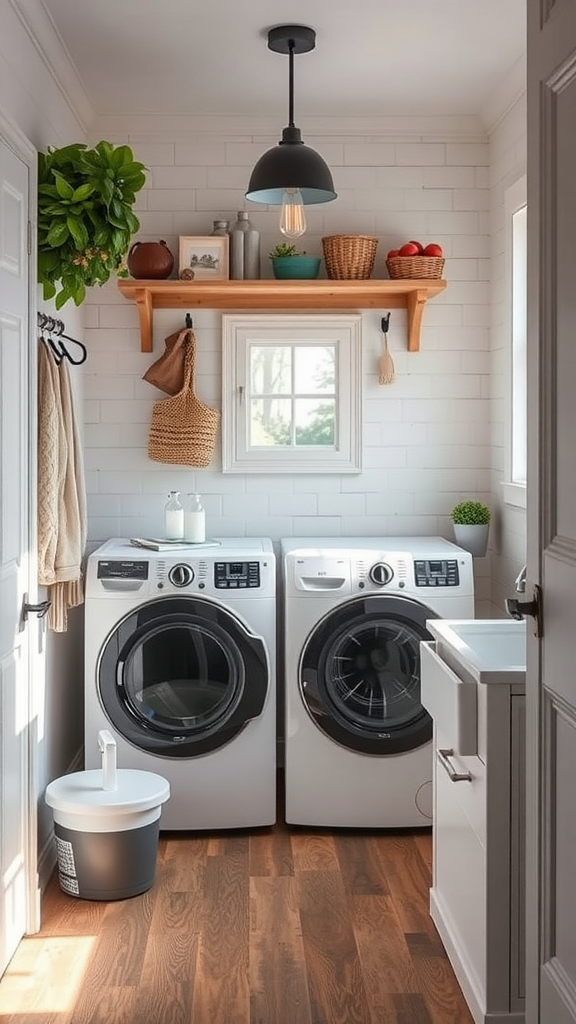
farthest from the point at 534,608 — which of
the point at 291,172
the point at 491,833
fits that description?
the point at 291,172

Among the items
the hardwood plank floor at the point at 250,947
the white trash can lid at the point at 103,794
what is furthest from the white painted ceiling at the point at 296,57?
the hardwood plank floor at the point at 250,947

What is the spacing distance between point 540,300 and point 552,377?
0.16 m

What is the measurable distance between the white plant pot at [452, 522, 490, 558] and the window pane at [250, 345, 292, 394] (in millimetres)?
910

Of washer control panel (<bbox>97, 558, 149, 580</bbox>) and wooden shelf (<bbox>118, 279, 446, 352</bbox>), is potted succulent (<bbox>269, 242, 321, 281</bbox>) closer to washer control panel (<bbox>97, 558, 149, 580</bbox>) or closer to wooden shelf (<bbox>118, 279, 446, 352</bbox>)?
wooden shelf (<bbox>118, 279, 446, 352</bbox>)

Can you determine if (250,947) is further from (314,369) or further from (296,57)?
(296,57)

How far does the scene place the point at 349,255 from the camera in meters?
4.25

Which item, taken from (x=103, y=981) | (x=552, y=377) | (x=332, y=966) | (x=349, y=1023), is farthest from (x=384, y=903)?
(x=552, y=377)

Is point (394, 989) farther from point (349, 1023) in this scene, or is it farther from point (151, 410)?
point (151, 410)

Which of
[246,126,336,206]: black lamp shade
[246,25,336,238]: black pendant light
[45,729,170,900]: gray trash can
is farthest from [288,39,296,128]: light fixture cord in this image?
[45,729,170,900]: gray trash can

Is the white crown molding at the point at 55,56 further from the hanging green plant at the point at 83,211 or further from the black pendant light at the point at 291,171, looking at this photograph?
the black pendant light at the point at 291,171

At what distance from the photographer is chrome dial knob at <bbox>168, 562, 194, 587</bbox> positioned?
12.7 ft

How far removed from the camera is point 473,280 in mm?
4488

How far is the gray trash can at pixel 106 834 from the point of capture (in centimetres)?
330

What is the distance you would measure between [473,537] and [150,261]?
165 cm
